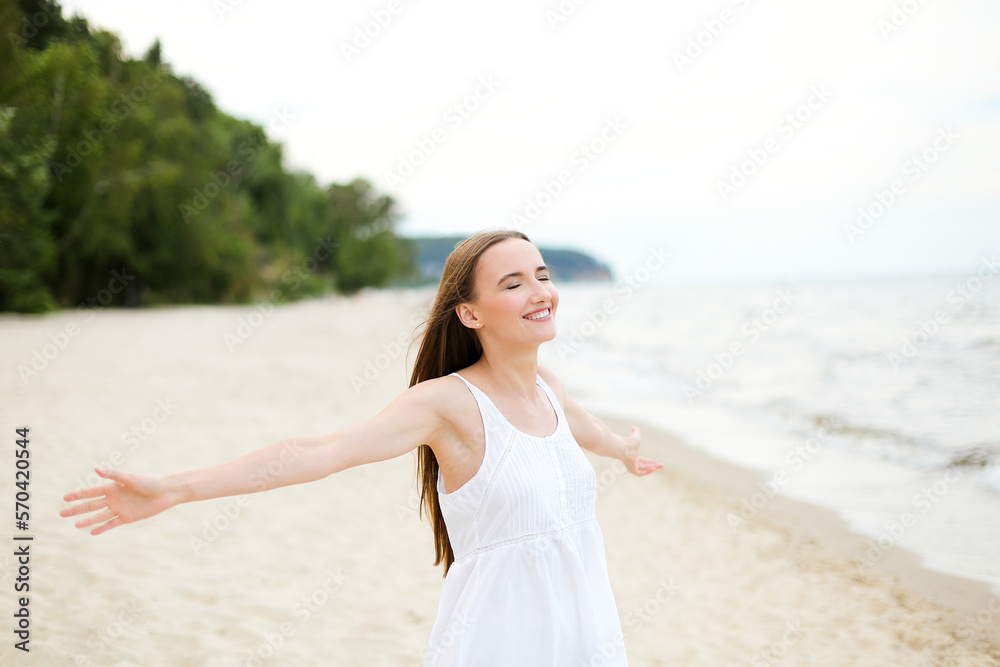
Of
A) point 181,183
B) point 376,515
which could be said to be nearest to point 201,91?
point 181,183

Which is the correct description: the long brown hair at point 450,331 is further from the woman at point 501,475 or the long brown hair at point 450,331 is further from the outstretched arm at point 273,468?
the outstretched arm at point 273,468

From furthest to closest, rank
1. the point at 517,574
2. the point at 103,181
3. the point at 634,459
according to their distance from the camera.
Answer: the point at 103,181 → the point at 634,459 → the point at 517,574

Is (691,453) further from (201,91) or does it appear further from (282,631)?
(201,91)

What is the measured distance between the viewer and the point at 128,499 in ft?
5.28

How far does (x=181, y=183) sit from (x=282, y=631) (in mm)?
31390

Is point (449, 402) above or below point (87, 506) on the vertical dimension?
A: above

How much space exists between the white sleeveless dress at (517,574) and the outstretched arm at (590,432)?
17.9 inches

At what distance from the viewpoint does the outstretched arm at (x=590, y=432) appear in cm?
247

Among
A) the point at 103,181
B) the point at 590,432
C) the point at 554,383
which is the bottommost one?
the point at 590,432

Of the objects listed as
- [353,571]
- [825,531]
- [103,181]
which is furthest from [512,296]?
[103,181]

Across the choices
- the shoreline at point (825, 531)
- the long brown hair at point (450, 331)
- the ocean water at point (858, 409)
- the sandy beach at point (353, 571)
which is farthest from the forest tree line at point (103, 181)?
the long brown hair at point (450, 331)

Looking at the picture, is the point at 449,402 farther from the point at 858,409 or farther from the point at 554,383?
the point at 858,409

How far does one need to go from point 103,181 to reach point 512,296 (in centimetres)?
3068

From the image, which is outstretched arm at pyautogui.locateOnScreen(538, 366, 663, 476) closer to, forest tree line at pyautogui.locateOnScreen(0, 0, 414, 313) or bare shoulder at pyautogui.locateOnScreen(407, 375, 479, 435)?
bare shoulder at pyautogui.locateOnScreen(407, 375, 479, 435)
